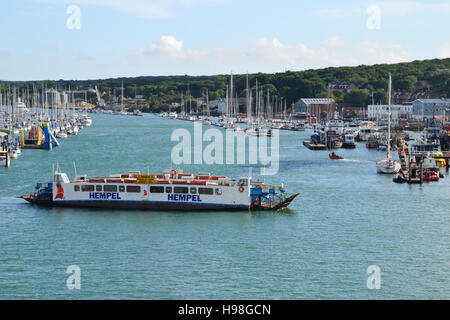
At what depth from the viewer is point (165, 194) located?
3753 cm

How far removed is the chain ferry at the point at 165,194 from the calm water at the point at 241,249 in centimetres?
70

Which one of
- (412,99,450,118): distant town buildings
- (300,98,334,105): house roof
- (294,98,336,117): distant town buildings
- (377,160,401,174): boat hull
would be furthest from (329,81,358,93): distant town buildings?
(377,160,401,174): boat hull

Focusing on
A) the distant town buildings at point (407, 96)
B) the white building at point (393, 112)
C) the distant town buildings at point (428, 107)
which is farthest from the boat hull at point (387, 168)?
the distant town buildings at point (407, 96)

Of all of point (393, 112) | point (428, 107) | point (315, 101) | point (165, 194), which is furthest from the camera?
point (315, 101)

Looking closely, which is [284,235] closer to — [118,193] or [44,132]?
[118,193]

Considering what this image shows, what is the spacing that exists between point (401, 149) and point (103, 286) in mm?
48804

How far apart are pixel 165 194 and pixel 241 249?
28.7ft

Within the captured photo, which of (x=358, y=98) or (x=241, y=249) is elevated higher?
(x=358, y=98)

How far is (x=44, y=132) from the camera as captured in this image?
78.4m

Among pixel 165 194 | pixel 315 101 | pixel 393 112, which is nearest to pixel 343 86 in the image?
pixel 315 101

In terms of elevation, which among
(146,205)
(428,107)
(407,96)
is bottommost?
(146,205)

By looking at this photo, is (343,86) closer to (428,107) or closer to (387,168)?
(428,107)

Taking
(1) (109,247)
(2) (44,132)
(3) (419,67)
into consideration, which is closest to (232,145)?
(2) (44,132)

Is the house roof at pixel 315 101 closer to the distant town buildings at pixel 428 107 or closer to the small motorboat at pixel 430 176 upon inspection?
the distant town buildings at pixel 428 107
